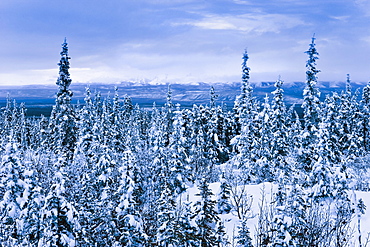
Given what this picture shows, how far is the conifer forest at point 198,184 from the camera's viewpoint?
971 cm

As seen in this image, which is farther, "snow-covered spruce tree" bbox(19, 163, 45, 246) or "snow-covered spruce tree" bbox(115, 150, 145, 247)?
"snow-covered spruce tree" bbox(115, 150, 145, 247)

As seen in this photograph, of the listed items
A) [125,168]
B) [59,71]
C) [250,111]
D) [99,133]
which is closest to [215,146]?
[250,111]

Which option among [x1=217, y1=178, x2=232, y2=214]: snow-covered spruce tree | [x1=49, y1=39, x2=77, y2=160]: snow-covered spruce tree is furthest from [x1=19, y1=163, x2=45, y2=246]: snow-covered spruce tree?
[x1=49, y1=39, x2=77, y2=160]: snow-covered spruce tree

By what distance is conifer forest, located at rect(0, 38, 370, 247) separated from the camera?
971 cm

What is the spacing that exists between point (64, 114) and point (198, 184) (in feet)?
77.3

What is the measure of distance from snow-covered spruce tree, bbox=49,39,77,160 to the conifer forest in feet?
0.37

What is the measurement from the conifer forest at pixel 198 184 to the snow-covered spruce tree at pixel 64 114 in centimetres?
11

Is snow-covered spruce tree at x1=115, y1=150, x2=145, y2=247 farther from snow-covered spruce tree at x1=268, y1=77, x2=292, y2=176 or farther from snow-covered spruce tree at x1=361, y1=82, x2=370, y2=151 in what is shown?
snow-covered spruce tree at x1=361, y1=82, x2=370, y2=151

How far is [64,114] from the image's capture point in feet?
110

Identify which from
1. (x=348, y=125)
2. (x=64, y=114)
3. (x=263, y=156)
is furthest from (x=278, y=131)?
(x=348, y=125)

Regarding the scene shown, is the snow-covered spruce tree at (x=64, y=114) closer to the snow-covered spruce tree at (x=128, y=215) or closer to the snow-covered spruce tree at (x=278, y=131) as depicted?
the snow-covered spruce tree at (x=128, y=215)

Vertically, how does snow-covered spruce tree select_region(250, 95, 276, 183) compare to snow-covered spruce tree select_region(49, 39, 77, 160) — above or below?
below

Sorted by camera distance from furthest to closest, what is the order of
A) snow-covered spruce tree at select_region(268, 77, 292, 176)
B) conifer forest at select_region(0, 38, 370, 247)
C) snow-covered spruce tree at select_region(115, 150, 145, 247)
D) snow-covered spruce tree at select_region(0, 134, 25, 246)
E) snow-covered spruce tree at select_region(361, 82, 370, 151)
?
snow-covered spruce tree at select_region(361, 82, 370, 151) → snow-covered spruce tree at select_region(268, 77, 292, 176) → snow-covered spruce tree at select_region(0, 134, 25, 246) → snow-covered spruce tree at select_region(115, 150, 145, 247) → conifer forest at select_region(0, 38, 370, 247)

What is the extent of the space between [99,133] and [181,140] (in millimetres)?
17139
